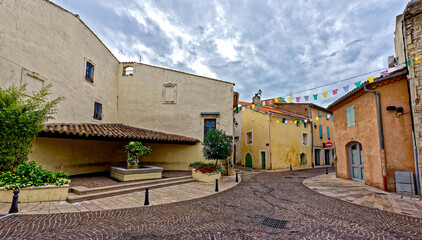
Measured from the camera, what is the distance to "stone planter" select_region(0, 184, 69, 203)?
594 centimetres

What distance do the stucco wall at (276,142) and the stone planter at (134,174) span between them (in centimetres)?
1193

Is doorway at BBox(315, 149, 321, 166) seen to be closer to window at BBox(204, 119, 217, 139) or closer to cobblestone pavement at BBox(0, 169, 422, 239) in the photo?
window at BBox(204, 119, 217, 139)

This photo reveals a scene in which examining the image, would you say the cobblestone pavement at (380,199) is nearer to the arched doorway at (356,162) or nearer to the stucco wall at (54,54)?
the arched doorway at (356,162)

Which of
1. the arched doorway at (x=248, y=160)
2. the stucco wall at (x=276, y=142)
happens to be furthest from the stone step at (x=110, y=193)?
the arched doorway at (x=248, y=160)

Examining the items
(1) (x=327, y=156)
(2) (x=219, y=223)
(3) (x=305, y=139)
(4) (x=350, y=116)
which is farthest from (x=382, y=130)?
(1) (x=327, y=156)

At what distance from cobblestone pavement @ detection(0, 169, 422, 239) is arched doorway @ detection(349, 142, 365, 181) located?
5.55 m

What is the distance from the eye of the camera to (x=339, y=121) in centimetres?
1286

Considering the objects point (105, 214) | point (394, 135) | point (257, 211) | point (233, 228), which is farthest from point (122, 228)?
point (394, 135)

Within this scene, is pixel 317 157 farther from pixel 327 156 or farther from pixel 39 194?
pixel 39 194

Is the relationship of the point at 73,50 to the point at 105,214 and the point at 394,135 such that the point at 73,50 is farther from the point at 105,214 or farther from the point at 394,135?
the point at 394,135

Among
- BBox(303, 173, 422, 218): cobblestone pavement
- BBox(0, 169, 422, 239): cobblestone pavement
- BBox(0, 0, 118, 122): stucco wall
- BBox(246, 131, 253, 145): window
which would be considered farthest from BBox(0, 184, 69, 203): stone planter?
BBox(246, 131, 253, 145): window

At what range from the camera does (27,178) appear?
6355mm

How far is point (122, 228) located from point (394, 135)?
11.0 m

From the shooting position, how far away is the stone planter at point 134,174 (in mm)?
9539
